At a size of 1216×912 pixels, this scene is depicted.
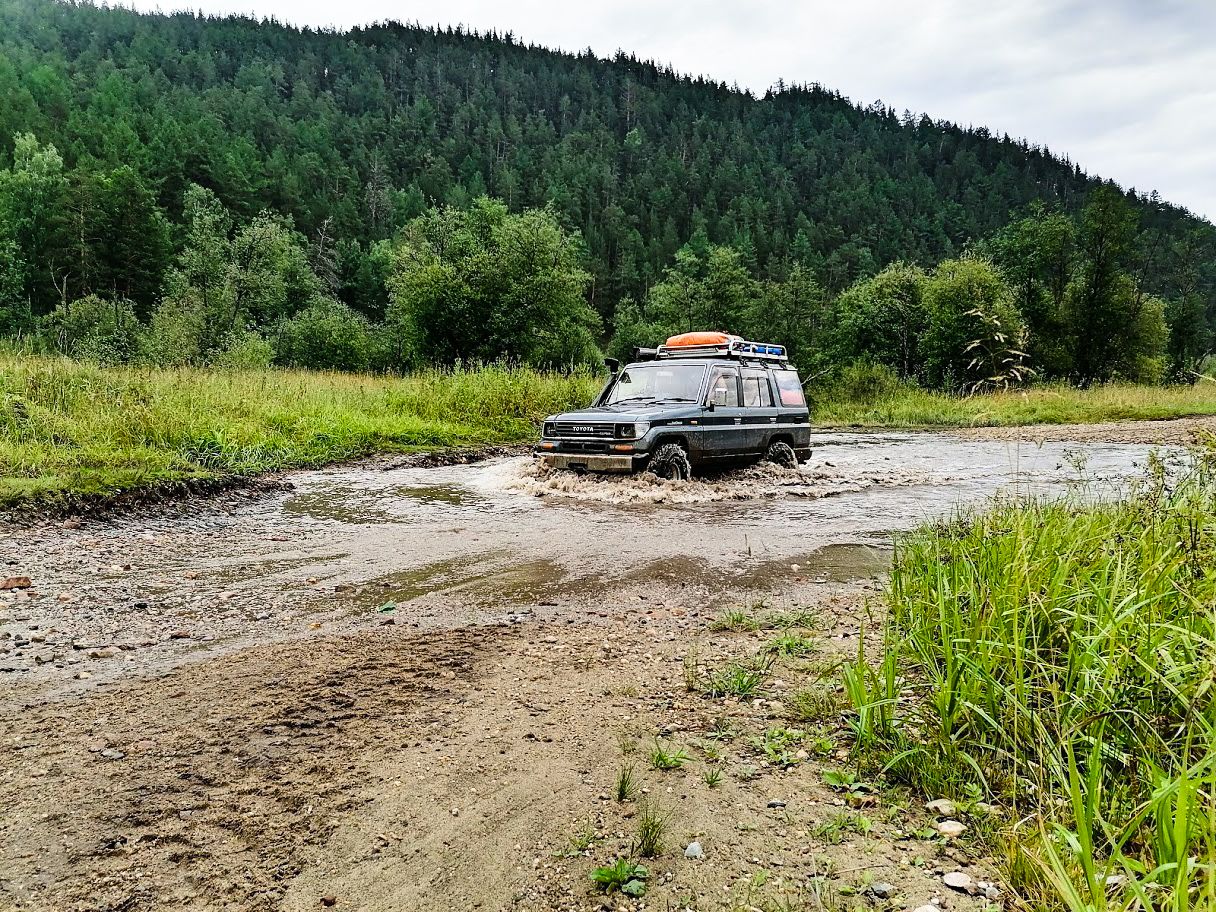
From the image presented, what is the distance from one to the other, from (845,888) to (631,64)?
747ft

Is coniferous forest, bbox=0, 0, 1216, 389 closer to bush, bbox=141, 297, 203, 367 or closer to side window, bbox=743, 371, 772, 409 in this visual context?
bush, bbox=141, 297, 203, 367

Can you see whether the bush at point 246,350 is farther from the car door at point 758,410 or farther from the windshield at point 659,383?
the car door at point 758,410

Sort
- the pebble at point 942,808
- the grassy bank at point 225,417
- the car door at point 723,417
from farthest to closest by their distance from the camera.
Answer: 1. the car door at point 723,417
2. the grassy bank at point 225,417
3. the pebble at point 942,808

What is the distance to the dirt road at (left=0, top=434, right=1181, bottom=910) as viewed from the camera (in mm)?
2387

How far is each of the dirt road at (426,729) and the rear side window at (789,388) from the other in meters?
6.15

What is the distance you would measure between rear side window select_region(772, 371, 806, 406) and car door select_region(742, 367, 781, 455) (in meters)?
0.39

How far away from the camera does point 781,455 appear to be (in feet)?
41.8

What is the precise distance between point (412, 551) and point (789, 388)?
27.9ft

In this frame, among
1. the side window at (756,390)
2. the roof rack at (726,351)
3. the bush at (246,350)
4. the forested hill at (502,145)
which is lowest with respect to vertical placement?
the side window at (756,390)

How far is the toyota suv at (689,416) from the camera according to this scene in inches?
407

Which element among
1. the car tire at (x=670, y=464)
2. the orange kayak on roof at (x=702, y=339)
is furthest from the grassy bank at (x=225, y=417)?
the orange kayak on roof at (x=702, y=339)

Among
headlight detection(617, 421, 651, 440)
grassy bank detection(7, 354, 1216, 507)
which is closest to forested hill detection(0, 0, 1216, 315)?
grassy bank detection(7, 354, 1216, 507)

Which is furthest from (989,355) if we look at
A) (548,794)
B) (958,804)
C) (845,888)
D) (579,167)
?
(579,167)

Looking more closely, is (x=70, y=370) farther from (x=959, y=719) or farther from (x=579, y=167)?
(x=579, y=167)
